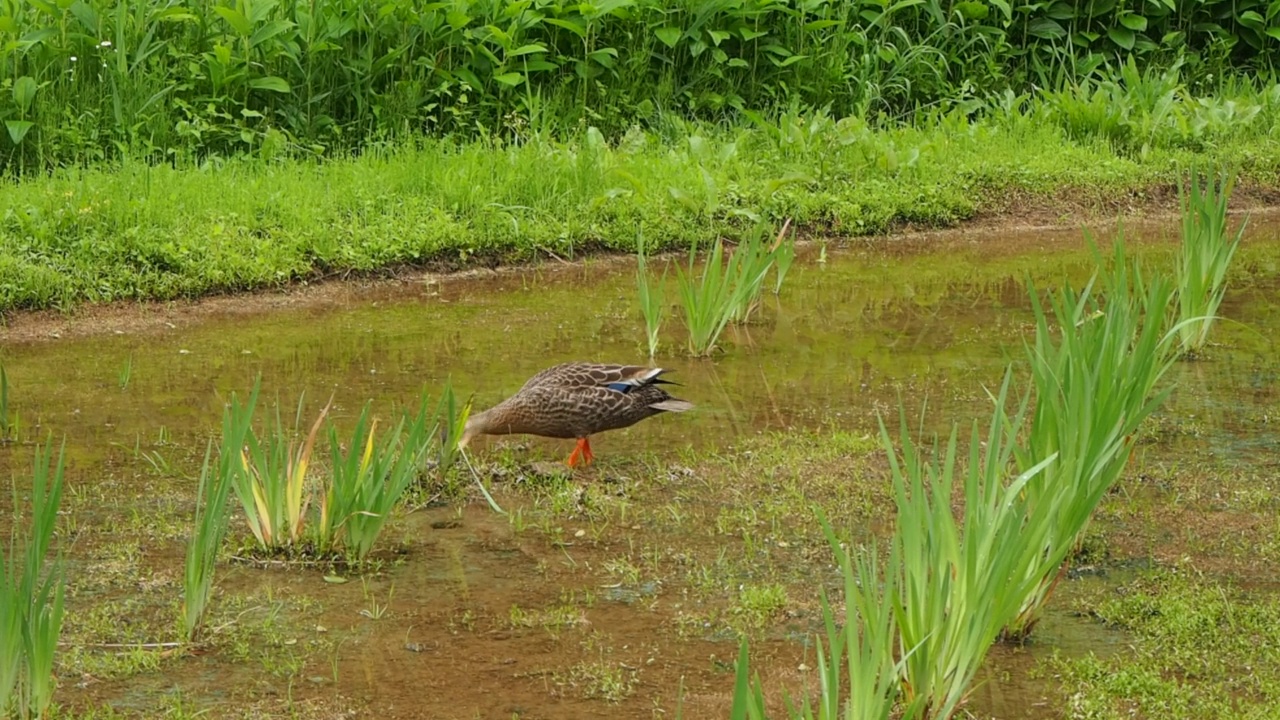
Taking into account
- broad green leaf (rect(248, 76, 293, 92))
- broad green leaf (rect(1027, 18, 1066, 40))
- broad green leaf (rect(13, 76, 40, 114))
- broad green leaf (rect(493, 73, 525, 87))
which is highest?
broad green leaf (rect(13, 76, 40, 114))

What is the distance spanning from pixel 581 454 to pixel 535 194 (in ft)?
10.5

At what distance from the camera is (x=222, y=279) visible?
24.4 feet

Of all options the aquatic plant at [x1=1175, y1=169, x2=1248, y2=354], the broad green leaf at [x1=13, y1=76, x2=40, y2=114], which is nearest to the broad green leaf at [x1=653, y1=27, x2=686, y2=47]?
the broad green leaf at [x1=13, y1=76, x2=40, y2=114]

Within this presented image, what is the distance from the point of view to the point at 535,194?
8.55 m

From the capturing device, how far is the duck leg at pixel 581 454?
551 centimetres

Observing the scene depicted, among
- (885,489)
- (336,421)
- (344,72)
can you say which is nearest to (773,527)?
(885,489)

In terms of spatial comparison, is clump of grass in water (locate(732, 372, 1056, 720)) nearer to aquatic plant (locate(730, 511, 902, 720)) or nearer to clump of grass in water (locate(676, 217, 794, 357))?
aquatic plant (locate(730, 511, 902, 720))

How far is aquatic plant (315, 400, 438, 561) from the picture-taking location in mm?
4348

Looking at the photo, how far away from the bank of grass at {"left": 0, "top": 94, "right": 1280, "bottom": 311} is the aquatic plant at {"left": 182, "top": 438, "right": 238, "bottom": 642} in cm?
337

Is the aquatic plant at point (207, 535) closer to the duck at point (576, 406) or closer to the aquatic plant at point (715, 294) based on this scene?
the duck at point (576, 406)

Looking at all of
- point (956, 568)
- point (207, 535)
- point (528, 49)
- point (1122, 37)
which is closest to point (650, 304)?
point (207, 535)

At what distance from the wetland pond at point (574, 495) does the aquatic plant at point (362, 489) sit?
0.42ft

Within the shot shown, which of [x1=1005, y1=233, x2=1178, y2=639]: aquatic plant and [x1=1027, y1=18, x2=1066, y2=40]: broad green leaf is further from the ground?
[x1=1005, y1=233, x2=1178, y2=639]: aquatic plant

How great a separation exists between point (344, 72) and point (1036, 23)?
5.01m
